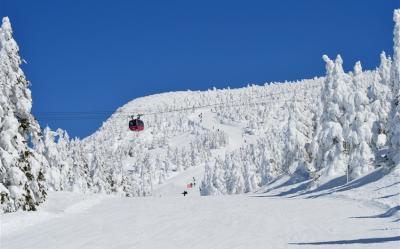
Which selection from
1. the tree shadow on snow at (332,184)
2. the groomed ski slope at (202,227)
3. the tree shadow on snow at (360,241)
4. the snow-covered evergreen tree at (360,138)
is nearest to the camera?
the tree shadow on snow at (360,241)

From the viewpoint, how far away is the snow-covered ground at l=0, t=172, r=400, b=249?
2012 centimetres

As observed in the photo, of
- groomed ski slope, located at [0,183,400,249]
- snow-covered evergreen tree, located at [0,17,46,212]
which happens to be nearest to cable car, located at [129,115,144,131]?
snow-covered evergreen tree, located at [0,17,46,212]

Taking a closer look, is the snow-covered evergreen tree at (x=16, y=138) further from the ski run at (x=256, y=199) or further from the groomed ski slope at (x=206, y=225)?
the groomed ski slope at (x=206, y=225)

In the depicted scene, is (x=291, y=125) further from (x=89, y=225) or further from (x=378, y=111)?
(x=89, y=225)

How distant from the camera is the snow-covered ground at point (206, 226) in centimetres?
2012

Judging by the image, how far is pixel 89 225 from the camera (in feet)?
90.6

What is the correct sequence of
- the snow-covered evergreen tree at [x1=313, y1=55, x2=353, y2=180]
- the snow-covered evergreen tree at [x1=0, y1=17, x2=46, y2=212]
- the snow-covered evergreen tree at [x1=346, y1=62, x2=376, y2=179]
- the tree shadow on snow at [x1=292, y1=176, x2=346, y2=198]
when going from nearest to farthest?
the snow-covered evergreen tree at [x1=0, y1=17, x2=46, y2=212] < the snow-covered evergreen tree at [x1=346, y1=62, x2=376, y2=179] < the tree shadow on snow at [x1=292, y1=176, x2=346, y2=198] < the snow-covered evergreen tree at [x1=313, y1=55, x2=353, y2=180]

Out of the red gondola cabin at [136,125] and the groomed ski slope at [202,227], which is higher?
the red gondola cabin at [136,125]

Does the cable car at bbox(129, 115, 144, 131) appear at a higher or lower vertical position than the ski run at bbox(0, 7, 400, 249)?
higher

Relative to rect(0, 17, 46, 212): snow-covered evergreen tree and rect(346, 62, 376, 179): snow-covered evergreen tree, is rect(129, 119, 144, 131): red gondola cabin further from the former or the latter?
rect(346, 62, 376, 179): snow-covered evergreen tree

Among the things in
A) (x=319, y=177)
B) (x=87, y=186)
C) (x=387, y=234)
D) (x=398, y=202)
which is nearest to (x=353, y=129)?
(x=319, y=177)

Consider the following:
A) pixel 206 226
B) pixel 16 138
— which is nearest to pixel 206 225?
pixel 206 226

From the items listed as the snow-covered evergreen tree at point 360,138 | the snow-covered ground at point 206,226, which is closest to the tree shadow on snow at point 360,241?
the snow-covered ground at point 206,226

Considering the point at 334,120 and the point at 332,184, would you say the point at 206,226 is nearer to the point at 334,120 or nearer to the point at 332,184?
the point at 332,184
